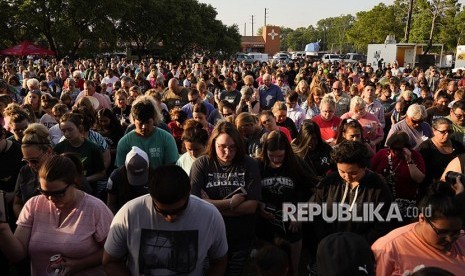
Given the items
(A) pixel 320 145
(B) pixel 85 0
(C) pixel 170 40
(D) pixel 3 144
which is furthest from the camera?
(C) pixel 170 40

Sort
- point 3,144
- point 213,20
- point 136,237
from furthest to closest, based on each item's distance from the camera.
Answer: point 213,20, point 3,144, point 136,237

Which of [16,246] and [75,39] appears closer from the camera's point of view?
[16,246]

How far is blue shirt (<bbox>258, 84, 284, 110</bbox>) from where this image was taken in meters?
8.94

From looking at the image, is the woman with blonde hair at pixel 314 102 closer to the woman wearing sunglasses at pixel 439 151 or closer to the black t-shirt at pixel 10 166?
the woman wearing sunglasses at pixel 439 151

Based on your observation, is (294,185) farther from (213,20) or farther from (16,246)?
(213,20)

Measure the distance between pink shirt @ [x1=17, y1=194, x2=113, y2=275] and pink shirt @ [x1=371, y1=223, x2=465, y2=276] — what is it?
170cm

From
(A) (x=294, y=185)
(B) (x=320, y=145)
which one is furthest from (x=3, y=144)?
(B) (x=320, y=145)

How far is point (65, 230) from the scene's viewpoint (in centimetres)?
254

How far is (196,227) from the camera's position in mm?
2289

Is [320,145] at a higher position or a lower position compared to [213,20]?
lower

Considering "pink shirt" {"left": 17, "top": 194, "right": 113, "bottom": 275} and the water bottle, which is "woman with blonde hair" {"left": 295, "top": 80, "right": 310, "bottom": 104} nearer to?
"pink shirt" {"left": 17, "top": 194, "right": 113, "bottom": 275}

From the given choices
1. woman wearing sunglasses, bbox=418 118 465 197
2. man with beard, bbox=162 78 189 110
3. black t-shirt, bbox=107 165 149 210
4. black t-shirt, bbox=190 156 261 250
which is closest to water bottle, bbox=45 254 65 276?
black t-shirt, bbox=107 165 149 210

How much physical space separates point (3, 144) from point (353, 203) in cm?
307

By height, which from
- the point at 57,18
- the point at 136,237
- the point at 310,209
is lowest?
the point at 310,209
